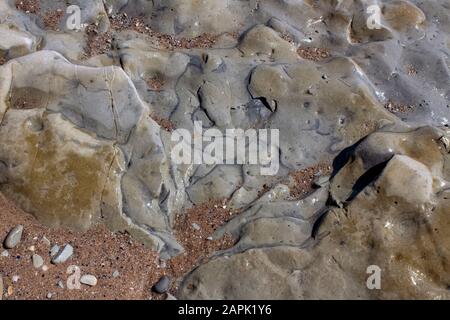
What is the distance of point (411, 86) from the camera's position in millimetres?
8938

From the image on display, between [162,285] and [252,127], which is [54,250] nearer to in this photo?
[162,285]

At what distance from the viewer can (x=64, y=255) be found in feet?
22.0

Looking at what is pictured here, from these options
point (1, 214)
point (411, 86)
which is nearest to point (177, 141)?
point (1, 214)

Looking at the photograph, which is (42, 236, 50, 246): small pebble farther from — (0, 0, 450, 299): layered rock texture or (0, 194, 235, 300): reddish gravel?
(0, 0, 450, 299): layered rock texture

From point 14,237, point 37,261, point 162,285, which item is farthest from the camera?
point 14,237

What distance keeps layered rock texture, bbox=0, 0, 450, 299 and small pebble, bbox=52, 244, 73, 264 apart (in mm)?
321

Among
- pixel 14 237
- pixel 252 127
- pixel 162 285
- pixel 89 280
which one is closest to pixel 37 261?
pixel 14 237

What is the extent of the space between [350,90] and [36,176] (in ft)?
14.8

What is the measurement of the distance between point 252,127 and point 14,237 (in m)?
3.50

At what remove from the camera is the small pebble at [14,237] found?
22.1 feet

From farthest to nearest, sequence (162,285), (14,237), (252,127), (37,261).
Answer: (252,127)
(14,237)
(37,261)
(162,285)

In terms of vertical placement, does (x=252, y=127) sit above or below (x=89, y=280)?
above

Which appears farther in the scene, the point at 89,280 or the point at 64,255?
the point at 64,255

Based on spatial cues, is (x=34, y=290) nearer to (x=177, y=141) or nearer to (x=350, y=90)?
(x=177, y=141)
